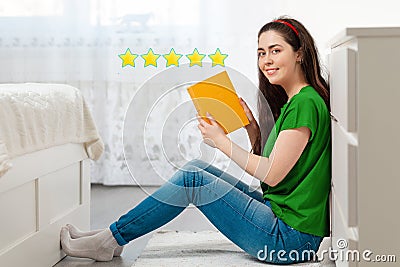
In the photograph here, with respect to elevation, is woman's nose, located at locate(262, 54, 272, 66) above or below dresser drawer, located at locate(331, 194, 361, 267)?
above

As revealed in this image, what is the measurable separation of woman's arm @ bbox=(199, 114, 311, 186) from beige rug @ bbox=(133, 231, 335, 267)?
0.28m

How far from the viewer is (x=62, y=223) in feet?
6.93

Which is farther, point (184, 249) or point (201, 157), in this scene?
point (184, 249)

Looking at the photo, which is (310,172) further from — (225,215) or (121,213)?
(121,213)

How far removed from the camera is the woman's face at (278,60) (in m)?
1.86

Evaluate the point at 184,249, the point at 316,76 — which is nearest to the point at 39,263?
the point at 184,249

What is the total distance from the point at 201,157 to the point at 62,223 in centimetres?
51

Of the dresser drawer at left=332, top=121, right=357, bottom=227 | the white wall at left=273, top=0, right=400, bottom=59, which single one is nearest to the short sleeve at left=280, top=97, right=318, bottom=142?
the dresser drawer at left=332, top=121, right=357, bottom=227

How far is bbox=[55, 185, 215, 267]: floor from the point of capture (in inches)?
80.9

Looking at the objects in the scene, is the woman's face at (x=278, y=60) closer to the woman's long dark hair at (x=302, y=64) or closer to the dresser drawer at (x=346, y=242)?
the woman's long dark hair at (x=302, y=64)

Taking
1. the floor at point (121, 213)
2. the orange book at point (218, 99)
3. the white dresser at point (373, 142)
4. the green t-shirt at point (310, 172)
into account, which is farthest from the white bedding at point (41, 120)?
the white dresser at point (373, 142)

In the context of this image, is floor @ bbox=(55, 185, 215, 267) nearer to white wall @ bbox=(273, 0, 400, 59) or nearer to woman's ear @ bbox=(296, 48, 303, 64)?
woman's ear @ bbox=(296, 48, 303, 64)

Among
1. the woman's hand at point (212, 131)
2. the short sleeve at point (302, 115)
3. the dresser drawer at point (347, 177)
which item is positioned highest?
the short sleeve at point (302, 115)

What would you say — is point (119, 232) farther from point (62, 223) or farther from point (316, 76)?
point (316, 76)
